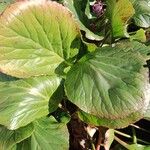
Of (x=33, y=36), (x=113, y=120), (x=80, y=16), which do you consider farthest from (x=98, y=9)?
(x=113, y=120)

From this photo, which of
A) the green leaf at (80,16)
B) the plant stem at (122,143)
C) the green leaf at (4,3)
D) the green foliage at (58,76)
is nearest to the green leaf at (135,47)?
the green foliage at (58,76)

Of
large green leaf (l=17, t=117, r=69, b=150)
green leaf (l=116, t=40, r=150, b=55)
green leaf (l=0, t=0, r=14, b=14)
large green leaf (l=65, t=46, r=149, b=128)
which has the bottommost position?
large green leaf (l=17, t=117, r=69, b=150)

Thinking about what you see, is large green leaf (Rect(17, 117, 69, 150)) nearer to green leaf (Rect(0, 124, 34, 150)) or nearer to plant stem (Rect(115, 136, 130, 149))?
green leaf (Rect(0, 124, 34, 150))

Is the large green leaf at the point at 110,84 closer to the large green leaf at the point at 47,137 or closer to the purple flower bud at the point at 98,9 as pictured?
the large green leaf at the point at 47,137

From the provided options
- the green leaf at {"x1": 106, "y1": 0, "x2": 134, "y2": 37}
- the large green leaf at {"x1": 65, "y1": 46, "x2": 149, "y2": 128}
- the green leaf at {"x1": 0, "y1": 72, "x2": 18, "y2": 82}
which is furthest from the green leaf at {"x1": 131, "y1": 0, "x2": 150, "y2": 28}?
the green leaf at {"x1": 0, "y1": 72, "x2": 18, "y2": 82}

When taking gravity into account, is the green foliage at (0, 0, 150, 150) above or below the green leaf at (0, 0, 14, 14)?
below

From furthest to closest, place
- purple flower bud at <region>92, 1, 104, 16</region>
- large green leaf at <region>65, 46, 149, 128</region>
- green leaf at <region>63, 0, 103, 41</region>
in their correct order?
purple flower bud at <region>92, 1, 104, 16</region> < green leaf at <region>63, 0, 103, 41</region> < large green leaf at <region>65, 46, 149, 128</region>

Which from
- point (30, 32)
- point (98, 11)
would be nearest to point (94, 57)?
point (30, 32)

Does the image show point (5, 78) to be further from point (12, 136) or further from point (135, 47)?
point (135, 47)
